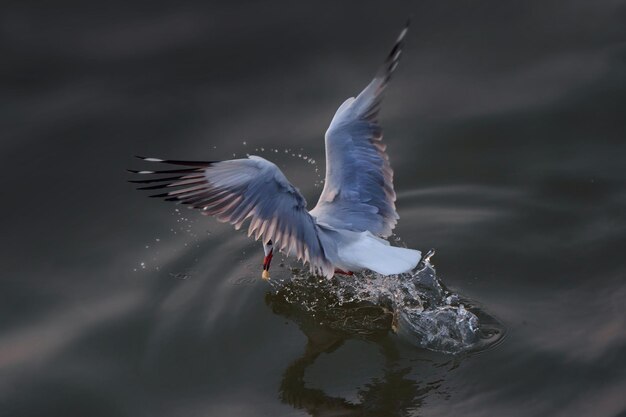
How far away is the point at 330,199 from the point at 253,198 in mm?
804

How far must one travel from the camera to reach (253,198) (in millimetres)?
5820

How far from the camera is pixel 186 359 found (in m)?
5.96

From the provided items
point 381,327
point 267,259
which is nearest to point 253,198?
point 267,259

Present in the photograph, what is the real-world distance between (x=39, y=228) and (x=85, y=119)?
3.83 feet

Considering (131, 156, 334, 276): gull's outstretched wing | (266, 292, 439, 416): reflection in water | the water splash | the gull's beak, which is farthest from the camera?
the gull's beak

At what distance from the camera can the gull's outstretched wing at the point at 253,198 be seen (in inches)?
224

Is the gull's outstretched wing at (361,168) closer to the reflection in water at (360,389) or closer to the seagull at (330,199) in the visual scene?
the seagull at (330,199)

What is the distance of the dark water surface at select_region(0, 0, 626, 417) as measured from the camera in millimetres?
5766

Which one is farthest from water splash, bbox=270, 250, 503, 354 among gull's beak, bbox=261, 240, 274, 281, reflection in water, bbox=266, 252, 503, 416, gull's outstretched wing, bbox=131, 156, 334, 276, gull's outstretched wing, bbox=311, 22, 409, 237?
gull's outstretched wing, bbox=131, 156, 334, 276

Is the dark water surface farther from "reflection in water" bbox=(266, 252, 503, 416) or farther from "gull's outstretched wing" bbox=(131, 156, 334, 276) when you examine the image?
"gull's outstretched wing" bbox=(131, 156, 334, 276)

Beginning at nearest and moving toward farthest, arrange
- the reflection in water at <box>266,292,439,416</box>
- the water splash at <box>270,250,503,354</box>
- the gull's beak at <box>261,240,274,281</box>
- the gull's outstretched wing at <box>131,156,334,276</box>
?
the reflection in water at <box>266,292,439,416</box> < the gull's outstretched wing at <box>131,156,334,276</box> < the water splash at <box>270,250,503,354</box> < the gull's beak at <box>261,240,274,281</box>

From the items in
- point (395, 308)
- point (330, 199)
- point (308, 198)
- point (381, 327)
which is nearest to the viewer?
point (381, 327)

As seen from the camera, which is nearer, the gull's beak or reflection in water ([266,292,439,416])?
reflection in water ([266,292,439,416])

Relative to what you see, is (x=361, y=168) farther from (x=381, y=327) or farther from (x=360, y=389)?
(x=360, y=389)
